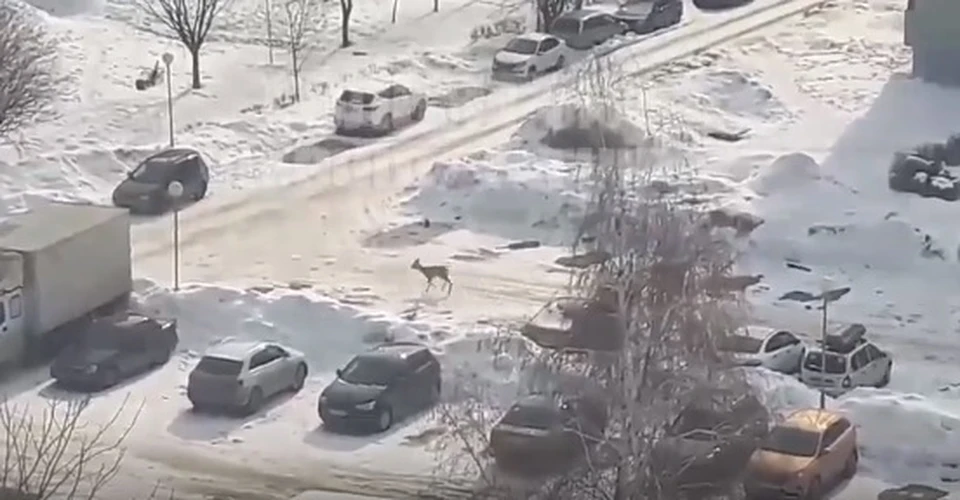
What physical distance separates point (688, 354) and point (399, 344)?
6964mm

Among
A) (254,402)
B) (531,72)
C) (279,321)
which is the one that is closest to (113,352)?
(254,402)

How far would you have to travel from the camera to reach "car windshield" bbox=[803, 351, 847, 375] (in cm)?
2303

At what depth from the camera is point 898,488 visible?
20.8m

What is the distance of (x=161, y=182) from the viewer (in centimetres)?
3070

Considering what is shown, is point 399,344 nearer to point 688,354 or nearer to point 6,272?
point 6,272

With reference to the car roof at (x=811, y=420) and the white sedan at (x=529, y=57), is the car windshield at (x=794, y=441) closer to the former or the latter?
the car roof at (x=811, y=420)

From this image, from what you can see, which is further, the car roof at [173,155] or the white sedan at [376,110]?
the white sedan at [376,110]

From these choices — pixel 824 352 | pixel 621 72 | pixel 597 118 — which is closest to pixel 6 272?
pixel 824 352

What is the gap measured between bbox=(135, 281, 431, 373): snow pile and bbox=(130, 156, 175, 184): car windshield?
4.51m

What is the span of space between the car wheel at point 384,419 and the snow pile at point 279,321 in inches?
80.4

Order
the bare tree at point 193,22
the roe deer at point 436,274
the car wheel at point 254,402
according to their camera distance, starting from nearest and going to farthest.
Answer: the car wheel at point 254,402 → the roe deer at point 436,274 → the bare tree at point 193,22

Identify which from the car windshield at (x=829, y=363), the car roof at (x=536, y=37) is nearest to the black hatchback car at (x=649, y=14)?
the car roof at (x=536, y=37)

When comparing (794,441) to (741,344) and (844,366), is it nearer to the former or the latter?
(741,344)

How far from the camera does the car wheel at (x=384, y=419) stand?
22.3 m
